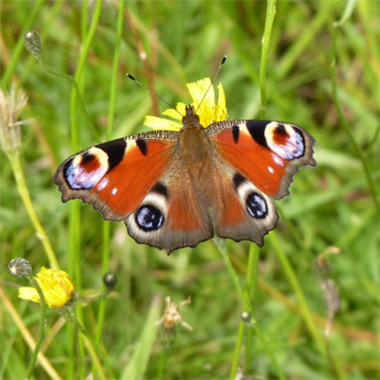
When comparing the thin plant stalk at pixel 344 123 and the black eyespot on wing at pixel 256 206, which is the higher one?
the thin plant stalk at pixel 344 123

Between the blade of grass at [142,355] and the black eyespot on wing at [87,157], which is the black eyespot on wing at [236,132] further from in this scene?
the blade of grass at [142,355]

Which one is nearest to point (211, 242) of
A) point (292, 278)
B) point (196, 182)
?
point (292, 278)

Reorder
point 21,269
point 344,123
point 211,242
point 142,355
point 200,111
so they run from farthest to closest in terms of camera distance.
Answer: point 211,242 → point 344,123 → point 142,355 → point 200,111 → point 21,269

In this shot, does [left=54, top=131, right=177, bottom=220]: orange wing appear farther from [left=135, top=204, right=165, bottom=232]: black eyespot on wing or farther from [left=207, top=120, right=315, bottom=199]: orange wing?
[left=207, top=120, right=315, bottom=199]: orange wing

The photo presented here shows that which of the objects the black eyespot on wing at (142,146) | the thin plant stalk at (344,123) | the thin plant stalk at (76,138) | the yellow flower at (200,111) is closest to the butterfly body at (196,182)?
the black eyespot on wing at (142,146)

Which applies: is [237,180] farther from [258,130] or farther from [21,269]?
[21,269]

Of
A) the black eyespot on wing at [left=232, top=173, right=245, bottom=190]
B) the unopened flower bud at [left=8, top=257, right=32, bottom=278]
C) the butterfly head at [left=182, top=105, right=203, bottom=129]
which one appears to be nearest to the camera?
the unopened flower bud at [left=8, top=257, right=32, bottom=278]

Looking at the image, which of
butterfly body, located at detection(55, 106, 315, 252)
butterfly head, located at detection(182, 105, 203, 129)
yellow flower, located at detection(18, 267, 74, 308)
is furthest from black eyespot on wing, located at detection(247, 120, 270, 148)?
yellow flower, located at detection(18, 267, 74, 308)
